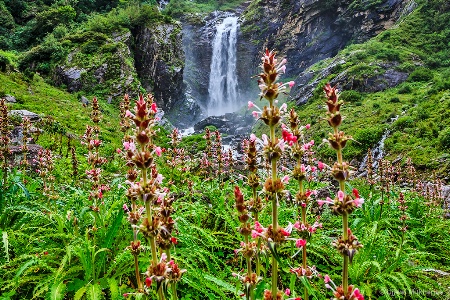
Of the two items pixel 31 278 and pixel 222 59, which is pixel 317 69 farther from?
pixel 31 278

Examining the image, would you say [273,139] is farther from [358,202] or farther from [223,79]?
[223,79]

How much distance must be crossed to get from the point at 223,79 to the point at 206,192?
42.6 metres

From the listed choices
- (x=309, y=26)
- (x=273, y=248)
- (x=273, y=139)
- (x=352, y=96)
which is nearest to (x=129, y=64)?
(x=352, y=96)

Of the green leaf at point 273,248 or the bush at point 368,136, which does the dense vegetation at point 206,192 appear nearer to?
the bush at point 368,136

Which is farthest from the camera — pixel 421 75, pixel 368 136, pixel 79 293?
pixel 421 75

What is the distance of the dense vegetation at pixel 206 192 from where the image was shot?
321 cm

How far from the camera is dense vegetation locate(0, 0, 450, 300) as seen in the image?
3211 millimetres

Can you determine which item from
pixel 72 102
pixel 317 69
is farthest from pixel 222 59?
pixel 72 102

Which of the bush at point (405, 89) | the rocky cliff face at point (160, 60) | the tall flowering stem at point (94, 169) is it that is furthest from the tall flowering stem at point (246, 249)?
the rocky cliff face at point (160, 60)

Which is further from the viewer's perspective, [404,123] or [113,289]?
[404,123]

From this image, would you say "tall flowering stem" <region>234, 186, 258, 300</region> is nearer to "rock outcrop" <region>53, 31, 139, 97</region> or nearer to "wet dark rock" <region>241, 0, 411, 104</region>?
"rock outcrop" <region>53, 31, 139, 97</region>

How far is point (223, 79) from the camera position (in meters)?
47.2

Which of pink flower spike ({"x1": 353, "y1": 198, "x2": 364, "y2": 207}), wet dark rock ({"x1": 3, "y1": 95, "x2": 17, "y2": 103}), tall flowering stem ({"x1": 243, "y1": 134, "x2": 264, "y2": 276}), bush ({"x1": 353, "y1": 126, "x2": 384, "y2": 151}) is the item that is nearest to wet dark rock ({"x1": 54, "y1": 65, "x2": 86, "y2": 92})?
wet dark rock ({"x1": 3, "y1": 95, "x2": 17, "y2": 103})

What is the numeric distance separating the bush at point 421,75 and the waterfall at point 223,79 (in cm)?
2517
